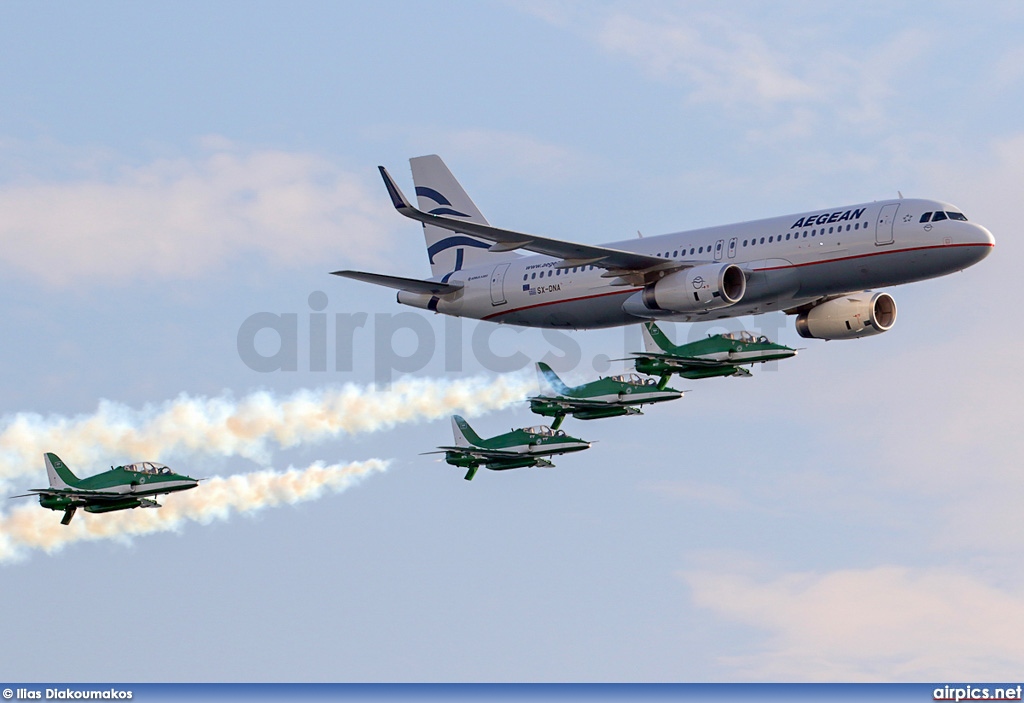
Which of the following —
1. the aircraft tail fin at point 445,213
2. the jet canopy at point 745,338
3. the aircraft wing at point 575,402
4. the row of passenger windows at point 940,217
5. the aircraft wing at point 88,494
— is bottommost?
the aircraft wing at point 88,494

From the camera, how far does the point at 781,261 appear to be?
66.9m

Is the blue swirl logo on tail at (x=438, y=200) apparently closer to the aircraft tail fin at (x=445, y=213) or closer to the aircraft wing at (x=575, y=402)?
the aircraft tail fin at (x=445, y=213)

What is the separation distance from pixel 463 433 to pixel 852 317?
936 inches

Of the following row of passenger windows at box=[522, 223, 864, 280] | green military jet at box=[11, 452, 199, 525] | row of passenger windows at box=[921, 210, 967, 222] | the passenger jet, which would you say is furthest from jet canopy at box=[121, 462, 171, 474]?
row of passenger windows at box=[921, 210, 967, 222]

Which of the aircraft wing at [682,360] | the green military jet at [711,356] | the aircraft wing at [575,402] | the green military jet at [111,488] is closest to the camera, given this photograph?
the green military jet at [111,488]

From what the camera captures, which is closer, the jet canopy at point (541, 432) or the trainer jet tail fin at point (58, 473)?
the trainer jet tail fin at point (58, 473)

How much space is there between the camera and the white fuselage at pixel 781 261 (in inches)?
2525

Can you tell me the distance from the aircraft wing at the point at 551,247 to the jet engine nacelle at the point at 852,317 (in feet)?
32.3

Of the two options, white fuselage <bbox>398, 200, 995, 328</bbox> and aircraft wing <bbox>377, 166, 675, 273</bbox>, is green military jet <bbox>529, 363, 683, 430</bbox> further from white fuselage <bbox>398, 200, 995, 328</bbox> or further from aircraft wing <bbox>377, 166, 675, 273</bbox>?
aircraft wing <bbox>377, 166, 675, 273</bbox>

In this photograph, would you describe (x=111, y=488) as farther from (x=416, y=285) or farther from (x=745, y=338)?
(x=745, y=338)

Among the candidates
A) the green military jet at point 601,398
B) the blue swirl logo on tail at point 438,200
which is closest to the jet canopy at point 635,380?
the green military jet at point 601,398

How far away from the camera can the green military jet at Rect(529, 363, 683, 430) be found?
78062 millimetres

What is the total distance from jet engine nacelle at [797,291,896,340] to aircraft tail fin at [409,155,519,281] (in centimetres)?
1993

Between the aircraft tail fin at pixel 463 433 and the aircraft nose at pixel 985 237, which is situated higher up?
the aircraft nose at pixel 985 237
